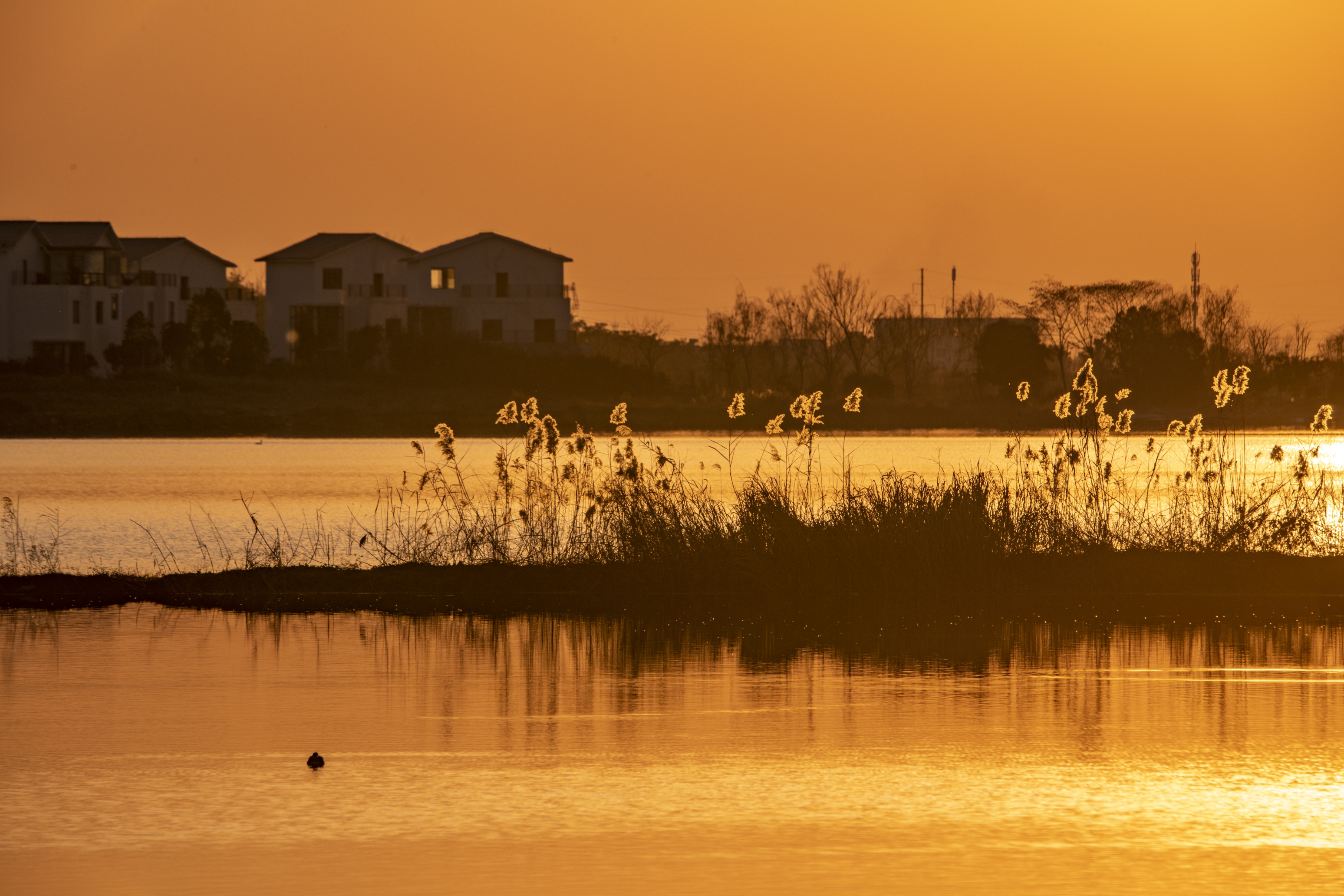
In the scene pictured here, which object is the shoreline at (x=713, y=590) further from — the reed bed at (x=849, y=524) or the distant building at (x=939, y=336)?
the distant building at (x=939, y=336)

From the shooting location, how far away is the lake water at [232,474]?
23719 millimetres

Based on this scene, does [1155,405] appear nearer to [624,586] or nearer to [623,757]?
[624,586]

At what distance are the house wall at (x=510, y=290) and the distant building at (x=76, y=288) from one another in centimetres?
1631

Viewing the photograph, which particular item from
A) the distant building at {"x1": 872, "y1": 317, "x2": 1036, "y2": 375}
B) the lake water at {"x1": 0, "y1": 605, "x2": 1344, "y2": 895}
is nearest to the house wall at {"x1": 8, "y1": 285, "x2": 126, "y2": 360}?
the distant building at {"x1": 872, "y1": 317, "x2": 1036, "y2": 375}

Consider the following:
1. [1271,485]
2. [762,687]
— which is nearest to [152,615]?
[762,687]

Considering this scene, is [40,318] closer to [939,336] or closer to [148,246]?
[148,246]

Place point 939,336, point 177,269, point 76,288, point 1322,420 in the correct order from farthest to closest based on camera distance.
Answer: point 939,336, point 177,269, point 76,288, point 1322,420

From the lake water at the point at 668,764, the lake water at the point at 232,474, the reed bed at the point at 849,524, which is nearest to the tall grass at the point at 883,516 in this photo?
the reed bed at the point at 849,524

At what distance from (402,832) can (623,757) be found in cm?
181

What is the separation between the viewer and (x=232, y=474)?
41.9 meters

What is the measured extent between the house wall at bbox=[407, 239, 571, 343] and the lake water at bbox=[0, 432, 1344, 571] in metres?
25.3

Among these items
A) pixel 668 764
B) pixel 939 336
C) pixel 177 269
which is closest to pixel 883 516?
pixel 668 764

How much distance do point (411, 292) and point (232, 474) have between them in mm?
52464

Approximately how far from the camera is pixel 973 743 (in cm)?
943
